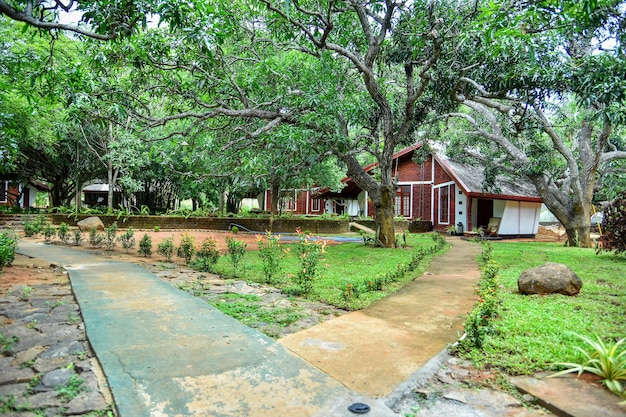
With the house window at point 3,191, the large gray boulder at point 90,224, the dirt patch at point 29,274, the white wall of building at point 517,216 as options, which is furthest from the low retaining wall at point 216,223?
the house window at point 3,191

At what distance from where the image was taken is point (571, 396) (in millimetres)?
2766

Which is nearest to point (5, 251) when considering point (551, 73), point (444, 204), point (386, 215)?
point (386, 215)

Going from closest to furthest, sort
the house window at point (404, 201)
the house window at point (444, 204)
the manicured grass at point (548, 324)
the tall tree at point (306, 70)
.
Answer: the manicured grass at point (548, 324) → the tall tree at point (306, 70) → the house window at point (444, 204) → the house window at point (404, 201)

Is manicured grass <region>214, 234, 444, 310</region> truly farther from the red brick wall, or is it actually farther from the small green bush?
the red brick wall

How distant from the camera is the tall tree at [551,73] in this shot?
6486 mm

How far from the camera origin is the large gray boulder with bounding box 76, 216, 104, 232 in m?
16.6

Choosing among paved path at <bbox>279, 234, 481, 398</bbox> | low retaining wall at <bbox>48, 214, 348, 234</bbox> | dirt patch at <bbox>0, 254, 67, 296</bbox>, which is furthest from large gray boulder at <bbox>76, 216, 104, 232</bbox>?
paved path at <bbox>279, 234, 481, 398</bbox>

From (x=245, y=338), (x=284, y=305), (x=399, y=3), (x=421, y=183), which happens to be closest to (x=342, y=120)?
(x=399, y=3)

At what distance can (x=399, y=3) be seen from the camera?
10.0 m

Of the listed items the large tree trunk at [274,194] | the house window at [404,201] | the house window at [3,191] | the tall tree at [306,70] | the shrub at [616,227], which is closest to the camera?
the tall tree at [306,70]

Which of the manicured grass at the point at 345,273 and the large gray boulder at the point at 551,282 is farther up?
the large gray boulder at the point at 551,282

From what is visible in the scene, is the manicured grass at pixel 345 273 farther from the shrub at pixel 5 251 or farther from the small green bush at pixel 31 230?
the small green bush at pixel 31 230

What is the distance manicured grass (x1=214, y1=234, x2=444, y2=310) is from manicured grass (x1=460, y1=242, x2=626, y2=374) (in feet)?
5.98

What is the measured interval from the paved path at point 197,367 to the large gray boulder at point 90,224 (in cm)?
1332
